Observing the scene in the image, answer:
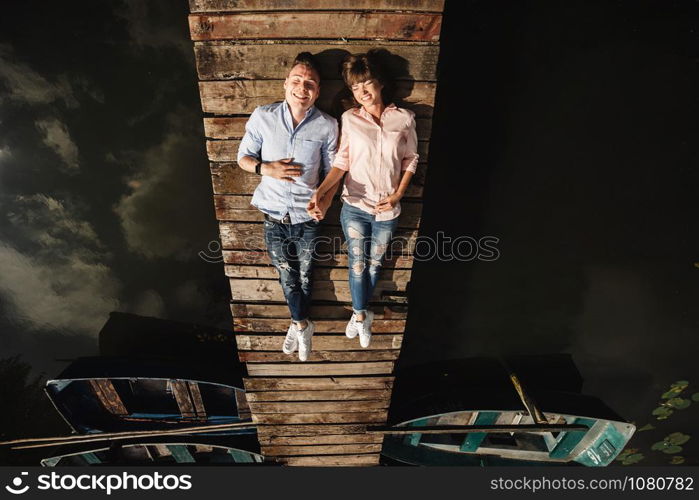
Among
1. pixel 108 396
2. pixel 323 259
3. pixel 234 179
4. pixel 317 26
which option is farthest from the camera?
pixel 108 396

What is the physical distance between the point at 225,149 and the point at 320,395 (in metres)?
3.02

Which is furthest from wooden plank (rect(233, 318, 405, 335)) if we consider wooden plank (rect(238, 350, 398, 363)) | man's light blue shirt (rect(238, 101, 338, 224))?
man's light blue shirt (rect(238, 101, 338, 224))

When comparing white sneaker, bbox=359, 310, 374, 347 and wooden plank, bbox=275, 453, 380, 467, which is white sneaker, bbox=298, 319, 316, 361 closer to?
white sneaker, bbox=359, 310, 374, 347

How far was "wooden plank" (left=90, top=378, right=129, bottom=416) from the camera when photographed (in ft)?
14.8

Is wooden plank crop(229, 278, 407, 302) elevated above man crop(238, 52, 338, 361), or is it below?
below

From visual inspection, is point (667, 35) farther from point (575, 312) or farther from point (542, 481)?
point (542, 481)

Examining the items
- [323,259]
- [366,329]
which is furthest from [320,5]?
[366,329]

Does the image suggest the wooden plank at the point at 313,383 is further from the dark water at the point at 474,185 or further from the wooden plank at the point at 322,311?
the dark water at the point at 474,185

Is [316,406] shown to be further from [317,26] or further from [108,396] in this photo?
[317,26]

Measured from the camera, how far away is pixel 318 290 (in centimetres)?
338

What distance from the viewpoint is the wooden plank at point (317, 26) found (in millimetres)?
2488

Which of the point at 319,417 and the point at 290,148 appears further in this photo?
the point at 319,417

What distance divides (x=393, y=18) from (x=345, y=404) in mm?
4097

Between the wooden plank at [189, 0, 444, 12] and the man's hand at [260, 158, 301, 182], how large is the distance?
3.93ft
